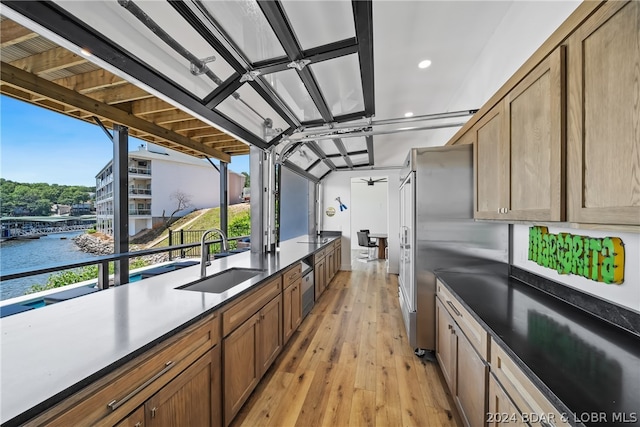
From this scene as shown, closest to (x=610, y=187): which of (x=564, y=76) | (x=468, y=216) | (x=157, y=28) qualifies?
(x=564, y=76)

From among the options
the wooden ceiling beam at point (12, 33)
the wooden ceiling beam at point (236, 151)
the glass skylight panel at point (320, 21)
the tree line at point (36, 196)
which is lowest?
the tree line at point (36, 196)

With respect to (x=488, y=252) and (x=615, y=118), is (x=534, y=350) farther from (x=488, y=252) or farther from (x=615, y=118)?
(x=488, y=252)

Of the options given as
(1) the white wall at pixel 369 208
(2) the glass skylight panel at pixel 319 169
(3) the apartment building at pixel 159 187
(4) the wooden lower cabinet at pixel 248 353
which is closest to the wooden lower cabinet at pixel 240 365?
(4) the wooden lower cabinet at pixel 248 353

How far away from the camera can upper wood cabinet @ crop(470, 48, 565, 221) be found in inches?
43.1

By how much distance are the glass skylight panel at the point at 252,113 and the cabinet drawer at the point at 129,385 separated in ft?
6.46

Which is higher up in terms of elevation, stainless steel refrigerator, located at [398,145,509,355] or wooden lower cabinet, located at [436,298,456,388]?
stainless steel refrigerator, located at [398,145,509,355]

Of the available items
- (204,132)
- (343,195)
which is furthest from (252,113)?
(343,195)

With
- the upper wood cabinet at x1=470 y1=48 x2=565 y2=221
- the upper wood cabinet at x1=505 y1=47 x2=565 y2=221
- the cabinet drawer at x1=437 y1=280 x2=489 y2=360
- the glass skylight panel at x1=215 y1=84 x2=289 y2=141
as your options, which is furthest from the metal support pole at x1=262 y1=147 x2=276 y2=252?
the upper wood cabinet at x1=505 y1=47 x2=565 y2=221

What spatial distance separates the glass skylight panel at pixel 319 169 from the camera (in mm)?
5435

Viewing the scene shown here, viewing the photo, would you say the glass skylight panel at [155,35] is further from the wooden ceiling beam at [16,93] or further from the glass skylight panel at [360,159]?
the glass skylight panel at [360,159]

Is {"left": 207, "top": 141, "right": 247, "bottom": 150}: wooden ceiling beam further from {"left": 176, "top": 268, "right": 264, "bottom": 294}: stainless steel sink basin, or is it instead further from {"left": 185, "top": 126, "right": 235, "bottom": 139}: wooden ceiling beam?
{"left": 176, "top": 268, "right": 264, "bottom": 294}: stainless steel sink basin

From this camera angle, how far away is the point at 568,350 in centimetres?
96

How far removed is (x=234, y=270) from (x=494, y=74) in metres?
3.11

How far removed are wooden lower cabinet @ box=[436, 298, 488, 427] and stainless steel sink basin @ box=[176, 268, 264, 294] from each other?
5.55 ft
